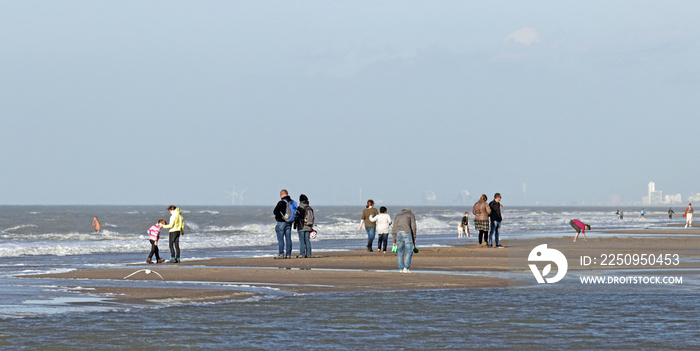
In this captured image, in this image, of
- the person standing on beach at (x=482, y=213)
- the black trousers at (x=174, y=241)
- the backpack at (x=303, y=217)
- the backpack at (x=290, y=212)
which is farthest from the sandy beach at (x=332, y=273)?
the person standing on beach at (x=482, y=213)

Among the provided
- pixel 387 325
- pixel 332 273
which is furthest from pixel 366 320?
pixel 332 273

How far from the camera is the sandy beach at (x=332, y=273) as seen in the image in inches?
601

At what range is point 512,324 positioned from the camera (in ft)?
36.2

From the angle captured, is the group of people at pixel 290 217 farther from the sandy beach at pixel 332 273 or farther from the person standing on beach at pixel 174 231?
the person standing on beach at pixel 174 231

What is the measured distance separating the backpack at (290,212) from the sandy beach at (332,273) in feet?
3.78

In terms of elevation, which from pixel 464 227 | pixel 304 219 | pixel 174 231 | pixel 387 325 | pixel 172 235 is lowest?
pixel 387 325

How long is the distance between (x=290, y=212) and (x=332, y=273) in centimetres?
462

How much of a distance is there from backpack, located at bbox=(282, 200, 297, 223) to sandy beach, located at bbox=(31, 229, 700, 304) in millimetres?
1151

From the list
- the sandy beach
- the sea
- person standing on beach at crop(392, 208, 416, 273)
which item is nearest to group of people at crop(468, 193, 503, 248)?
the sandy beach

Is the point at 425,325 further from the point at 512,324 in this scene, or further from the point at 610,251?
the point at 610,251

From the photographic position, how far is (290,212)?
23656 mm

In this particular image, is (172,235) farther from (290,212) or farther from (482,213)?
(482,213)

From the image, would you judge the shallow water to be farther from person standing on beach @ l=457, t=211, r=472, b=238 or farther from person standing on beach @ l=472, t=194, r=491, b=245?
person standing on beach @ l=457, t=211, r=472, b=238

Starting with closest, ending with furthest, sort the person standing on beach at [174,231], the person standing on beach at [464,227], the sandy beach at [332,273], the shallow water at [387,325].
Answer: the shallow water at [387,325], the sandy beach at [332,273], the person standing on beach at [174,231], the person standing on beach at [464,227]
